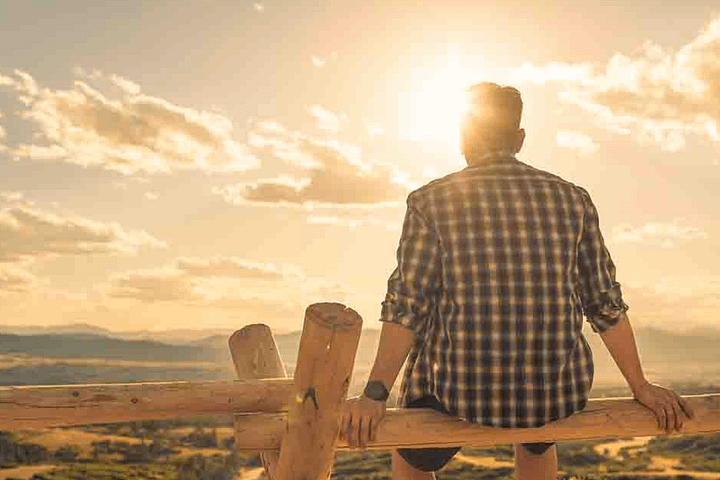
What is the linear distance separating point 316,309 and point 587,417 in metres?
1.60

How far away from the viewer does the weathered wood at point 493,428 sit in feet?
13.8

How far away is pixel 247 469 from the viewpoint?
103 m

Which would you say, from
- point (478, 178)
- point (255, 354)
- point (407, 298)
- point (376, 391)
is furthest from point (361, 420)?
point (255, 354)

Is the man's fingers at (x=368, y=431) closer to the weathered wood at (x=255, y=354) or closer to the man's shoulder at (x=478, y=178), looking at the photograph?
the man's shoulder at (x=478, y=178)

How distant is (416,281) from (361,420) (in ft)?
2.57

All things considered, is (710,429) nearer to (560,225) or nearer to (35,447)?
(560,225)

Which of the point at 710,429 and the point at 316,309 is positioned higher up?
the point at 316,309

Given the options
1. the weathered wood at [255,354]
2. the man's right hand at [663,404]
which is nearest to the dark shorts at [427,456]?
the man's right hand at [663,404]

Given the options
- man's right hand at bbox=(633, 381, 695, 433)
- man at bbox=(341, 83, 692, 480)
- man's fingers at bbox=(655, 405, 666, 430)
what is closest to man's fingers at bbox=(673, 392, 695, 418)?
man's right hand at bbox=(633, 381, 695, 433)

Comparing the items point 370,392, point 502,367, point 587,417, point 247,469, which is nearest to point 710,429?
point 587,417

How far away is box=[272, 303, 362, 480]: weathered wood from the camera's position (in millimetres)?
3998

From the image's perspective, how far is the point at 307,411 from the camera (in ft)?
13.7

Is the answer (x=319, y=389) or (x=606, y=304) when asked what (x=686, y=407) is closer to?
(x=606, y=304)

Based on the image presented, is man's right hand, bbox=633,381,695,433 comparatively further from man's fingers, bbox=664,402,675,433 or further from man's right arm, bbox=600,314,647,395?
man's right arm, bbox=600,314,647,395
